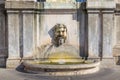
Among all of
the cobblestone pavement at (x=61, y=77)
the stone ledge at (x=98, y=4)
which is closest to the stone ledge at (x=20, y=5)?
the stone ledge at (x=98, y=4)

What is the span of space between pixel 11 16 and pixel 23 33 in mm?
823

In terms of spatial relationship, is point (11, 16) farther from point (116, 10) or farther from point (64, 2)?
point (116, 10)

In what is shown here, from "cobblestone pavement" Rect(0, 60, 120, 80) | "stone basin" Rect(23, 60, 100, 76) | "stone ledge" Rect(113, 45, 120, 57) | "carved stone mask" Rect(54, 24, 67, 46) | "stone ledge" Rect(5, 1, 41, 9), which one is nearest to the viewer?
"cobblestone pavement" Rect(0, 60, 120, 80)

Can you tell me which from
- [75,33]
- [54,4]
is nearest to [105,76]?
[75,33]

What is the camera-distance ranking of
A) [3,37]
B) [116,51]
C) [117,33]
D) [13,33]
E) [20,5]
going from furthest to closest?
[117,33]
[116,51]
[3,37]
[13,33]
[20,5]

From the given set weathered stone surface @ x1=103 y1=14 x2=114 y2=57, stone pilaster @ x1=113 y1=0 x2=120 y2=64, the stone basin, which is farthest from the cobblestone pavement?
stone pilaster @ x1=113 y1=0 x2=120 y2=64

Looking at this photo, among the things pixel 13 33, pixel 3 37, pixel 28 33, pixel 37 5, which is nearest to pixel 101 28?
pixel 37 5

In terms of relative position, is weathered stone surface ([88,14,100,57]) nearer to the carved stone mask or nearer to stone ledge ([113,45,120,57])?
stone ledge ([113,45,120,57])

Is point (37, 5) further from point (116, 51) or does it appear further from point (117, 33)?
point (116, 51)

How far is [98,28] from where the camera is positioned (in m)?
11.9

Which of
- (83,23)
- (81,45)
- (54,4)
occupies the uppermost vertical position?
(54,4)

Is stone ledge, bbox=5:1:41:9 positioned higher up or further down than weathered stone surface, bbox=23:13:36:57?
higher up

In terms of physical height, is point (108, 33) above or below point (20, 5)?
below

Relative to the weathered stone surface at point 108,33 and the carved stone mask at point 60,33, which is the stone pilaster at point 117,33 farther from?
the carved stone mask at point 60,33
